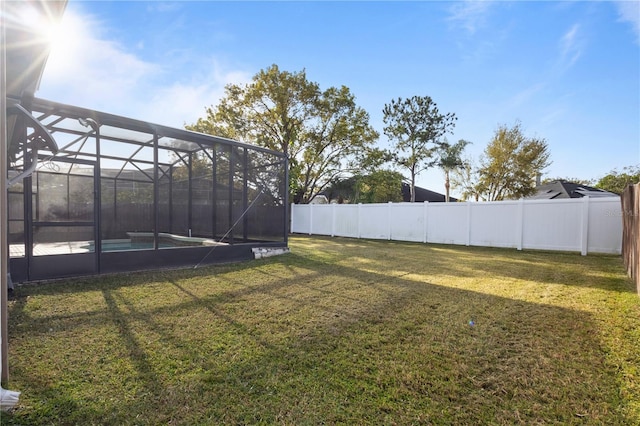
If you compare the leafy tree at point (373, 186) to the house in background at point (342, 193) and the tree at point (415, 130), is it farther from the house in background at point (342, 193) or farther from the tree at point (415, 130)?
the tree at point (415, 130)

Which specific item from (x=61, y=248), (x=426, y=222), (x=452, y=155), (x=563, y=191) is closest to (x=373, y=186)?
(x=452, y=155)

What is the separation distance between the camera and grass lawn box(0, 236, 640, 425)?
5.24ft

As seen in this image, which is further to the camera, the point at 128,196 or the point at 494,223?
the point at 494,223

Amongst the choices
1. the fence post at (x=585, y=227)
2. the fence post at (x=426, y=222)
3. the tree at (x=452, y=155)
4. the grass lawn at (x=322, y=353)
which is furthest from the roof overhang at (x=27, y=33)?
the tree at (x=452, y=155)

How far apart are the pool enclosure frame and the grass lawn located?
2.27ft

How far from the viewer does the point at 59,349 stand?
2240 millimetres

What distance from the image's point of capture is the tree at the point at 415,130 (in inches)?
682

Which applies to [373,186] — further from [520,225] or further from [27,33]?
[27,33]

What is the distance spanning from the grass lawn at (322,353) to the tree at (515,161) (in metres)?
13.6

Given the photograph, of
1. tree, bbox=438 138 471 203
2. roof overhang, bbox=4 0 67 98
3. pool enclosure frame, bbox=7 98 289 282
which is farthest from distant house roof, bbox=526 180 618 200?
roof overhang, bbox=4 0 67 98

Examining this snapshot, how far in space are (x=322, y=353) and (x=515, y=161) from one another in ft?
58.0

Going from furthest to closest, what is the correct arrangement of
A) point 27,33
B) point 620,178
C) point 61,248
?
1. point 620,178
2. point 61,248
3. point 27,33

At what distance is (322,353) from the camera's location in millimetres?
2260

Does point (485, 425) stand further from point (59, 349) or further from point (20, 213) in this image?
point (20, 213)
